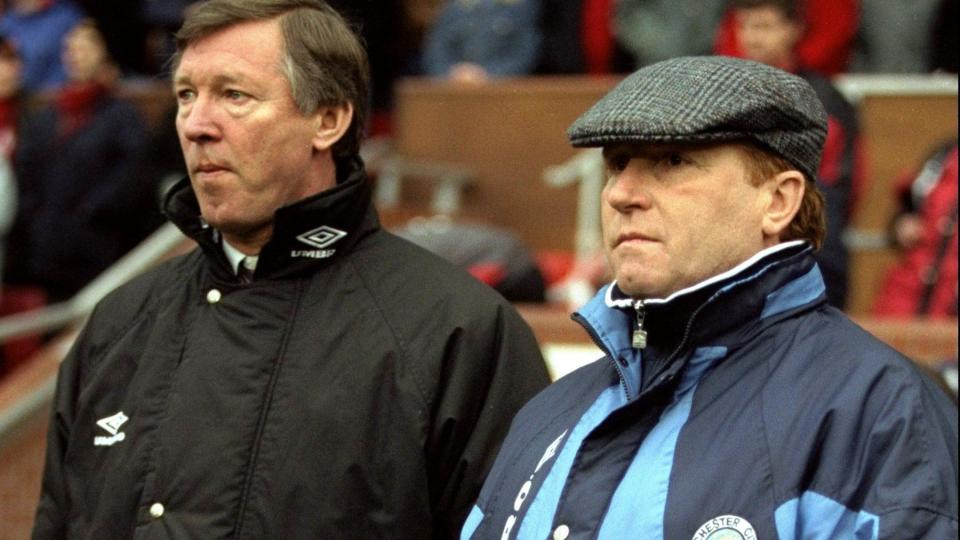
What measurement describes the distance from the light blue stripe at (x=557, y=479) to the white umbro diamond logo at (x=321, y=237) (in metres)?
0.86

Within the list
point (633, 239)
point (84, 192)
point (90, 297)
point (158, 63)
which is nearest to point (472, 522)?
point (633, 239)

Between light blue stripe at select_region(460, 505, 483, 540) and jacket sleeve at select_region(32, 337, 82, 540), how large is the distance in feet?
3.47

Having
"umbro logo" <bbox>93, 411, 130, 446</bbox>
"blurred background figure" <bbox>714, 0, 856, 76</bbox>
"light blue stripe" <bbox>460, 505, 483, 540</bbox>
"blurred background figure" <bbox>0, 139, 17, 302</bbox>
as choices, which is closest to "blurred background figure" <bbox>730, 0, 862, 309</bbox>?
"blurred background figure" <bbox>714, 0, 856, 76</bbox>

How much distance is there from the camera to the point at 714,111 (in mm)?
3000

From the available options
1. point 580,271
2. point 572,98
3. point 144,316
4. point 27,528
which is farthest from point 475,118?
point 144,316

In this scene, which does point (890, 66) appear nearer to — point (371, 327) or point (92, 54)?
point (92, 54)

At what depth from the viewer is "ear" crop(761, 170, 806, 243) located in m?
3.05

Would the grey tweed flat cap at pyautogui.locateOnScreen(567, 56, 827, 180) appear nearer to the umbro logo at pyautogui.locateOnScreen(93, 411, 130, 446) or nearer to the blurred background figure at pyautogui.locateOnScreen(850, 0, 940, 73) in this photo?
the umbro logo at pyautogui.locateOnScreen(93, 411, 130, 446)

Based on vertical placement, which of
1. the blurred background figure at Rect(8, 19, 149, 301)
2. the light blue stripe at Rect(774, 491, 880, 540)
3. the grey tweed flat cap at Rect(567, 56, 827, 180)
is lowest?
the blurred background figure at Rect(8, 19, 149, 301)

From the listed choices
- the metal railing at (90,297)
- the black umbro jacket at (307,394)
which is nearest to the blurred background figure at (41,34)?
the metal railing at (90,297)

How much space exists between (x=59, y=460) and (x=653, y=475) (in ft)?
5.32

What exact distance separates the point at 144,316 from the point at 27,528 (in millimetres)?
2433

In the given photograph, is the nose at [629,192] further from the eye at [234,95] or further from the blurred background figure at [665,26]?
the blurred background figure at [665,26]

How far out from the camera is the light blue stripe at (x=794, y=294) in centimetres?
301
